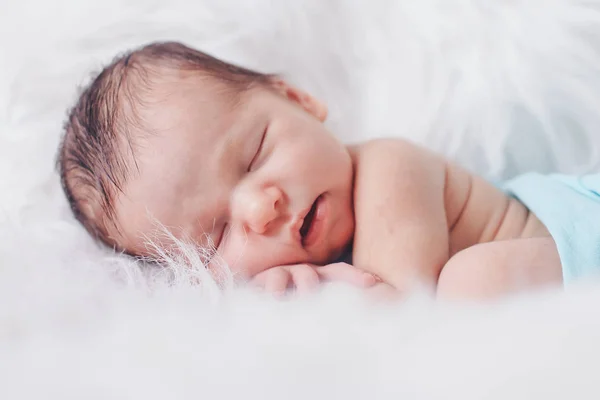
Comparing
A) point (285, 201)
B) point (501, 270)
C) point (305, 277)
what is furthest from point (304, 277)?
point (501, 270)

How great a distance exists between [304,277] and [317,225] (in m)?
0.09

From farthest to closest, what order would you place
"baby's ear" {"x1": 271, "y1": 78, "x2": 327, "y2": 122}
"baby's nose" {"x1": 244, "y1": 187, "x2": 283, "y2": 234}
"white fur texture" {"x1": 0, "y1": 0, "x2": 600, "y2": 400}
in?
1. "baby's ear" {"x1": 271, "y1": 78, "x2": 327, "y2": 122}
2. "baby's nose" {"x1": 244, "y1": 187, "x2": 283, "y2": 234}
3. "white fur texture" {"x1": 0, "y1": 0, "x2": 600, "y2": 400}

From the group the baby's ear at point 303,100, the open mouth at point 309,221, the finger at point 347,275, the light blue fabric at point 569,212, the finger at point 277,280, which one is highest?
the baby's ear at point 303,100

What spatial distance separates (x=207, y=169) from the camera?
788 mm

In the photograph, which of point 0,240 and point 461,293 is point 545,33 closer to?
point 461,293

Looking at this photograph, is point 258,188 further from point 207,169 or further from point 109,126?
point 109,126

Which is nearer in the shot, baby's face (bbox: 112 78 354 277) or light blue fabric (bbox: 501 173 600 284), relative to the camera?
light blue fabric (bbox: 501 173 600 284)

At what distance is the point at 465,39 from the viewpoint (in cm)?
107

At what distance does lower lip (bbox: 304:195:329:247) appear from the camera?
2.63 ft

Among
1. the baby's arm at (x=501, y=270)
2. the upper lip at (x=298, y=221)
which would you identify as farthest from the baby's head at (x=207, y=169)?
the baby's arm at (x=501, y=270)

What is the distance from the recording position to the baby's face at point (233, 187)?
0.78 meters

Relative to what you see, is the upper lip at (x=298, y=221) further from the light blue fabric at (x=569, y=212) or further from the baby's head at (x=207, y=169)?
the light blue fabric at (x=569, y=212)

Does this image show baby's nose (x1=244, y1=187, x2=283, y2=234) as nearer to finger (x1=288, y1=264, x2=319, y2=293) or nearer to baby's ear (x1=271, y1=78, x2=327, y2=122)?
finger (x1=288, y1=264, x2=319, y2=293)

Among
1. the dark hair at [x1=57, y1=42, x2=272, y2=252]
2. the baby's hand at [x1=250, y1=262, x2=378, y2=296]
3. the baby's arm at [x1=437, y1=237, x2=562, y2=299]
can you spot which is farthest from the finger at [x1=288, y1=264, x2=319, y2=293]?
the dark hair at [x1=57, y1=42, x2=272, y2=252]
